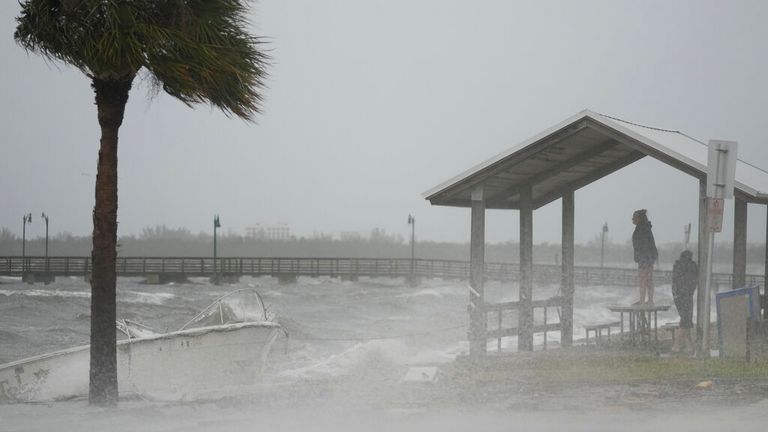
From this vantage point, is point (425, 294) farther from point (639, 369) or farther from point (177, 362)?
point (639, 369)

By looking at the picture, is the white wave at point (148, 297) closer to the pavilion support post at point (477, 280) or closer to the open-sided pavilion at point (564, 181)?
the open-sided pavilion at point (564, 181)

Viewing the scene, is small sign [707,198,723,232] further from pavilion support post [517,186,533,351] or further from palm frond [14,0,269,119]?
palm frond [14,0,269,119]

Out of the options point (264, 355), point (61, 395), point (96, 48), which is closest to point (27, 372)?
point (61, 395)

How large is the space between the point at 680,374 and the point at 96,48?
8.05 meters

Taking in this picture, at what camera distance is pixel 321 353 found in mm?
30250

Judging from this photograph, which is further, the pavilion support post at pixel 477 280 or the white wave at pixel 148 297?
the white wave at pixel 148 297

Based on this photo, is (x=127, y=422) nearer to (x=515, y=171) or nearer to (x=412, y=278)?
(x=515, y=171)

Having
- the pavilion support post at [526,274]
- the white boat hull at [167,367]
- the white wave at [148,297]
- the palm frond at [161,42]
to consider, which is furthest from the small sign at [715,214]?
the white wave at [148,297]

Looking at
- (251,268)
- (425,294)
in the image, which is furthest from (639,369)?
(251,268)

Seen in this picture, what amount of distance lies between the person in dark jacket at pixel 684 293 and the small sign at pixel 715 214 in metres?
1.47

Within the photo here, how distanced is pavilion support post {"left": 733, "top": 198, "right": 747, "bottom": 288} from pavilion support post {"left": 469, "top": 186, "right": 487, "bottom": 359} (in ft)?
13.6

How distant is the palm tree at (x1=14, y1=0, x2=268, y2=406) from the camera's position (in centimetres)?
1018

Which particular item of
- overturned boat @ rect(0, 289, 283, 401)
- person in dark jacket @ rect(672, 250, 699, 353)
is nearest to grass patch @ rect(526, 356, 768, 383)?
person in dark jacket @ rect(672, 250, 699, 353)

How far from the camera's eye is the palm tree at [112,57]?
33.4ft
